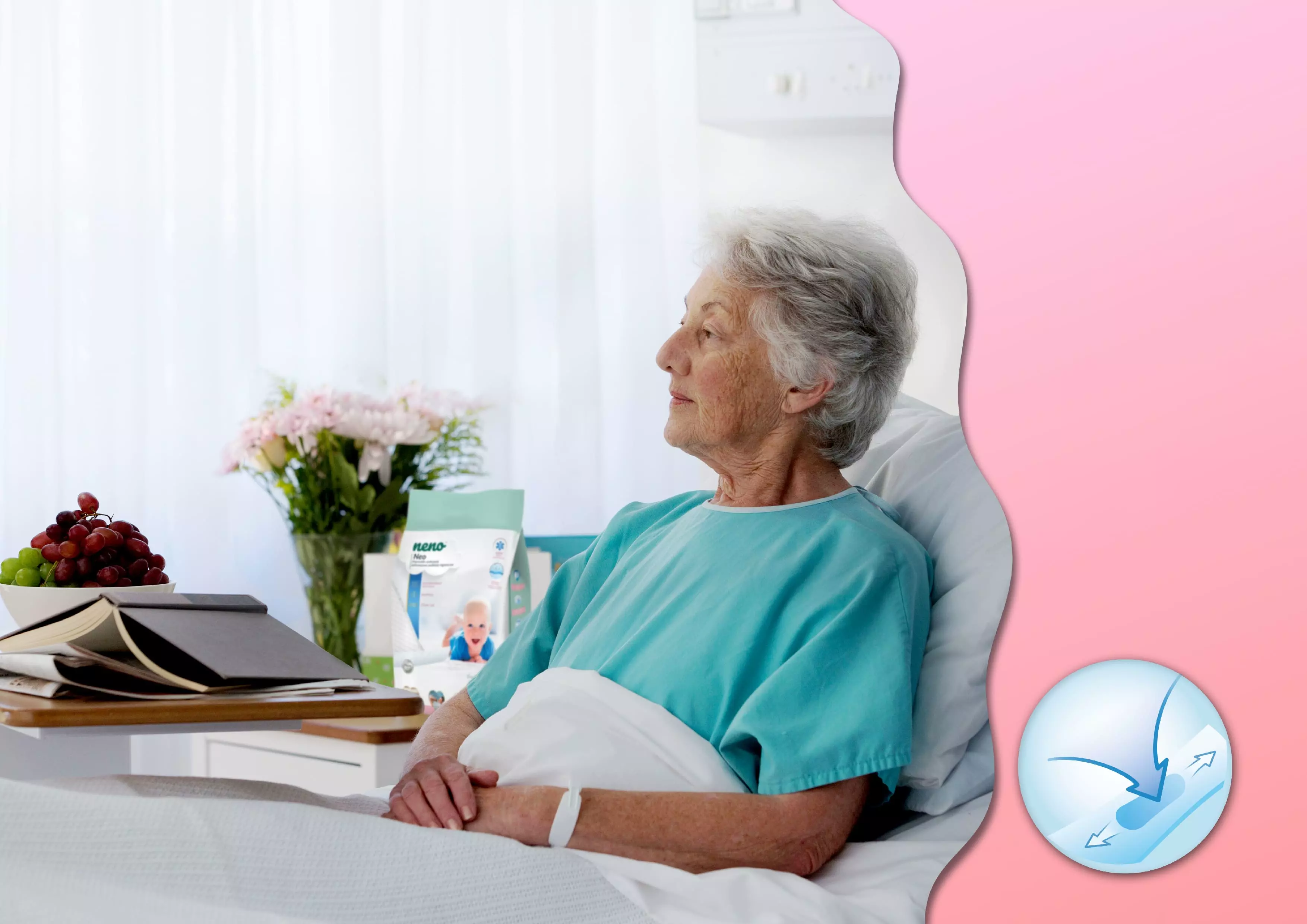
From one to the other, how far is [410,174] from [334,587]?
743mm

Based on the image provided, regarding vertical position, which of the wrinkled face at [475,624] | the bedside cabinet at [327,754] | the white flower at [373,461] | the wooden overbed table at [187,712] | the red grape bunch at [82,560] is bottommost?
the bedside cabinet at [327,754]

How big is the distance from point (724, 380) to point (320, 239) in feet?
3.91

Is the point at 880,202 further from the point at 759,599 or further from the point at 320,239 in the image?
the point at 320,239

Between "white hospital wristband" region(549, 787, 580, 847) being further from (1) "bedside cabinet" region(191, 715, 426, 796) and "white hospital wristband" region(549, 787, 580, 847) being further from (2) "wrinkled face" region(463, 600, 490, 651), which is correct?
(2) "wrinkled face" region(463, 600, 490, 651)

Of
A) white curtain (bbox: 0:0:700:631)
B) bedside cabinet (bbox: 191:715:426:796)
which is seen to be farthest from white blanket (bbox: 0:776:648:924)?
white curtain (bbox: 0:0:700:631)

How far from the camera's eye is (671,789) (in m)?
0.97

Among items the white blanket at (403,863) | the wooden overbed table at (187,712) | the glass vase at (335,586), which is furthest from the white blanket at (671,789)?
the glass vase at (335,586)

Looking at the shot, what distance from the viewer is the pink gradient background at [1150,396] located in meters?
0.65

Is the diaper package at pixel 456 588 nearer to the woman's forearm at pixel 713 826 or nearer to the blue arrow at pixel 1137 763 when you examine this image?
the woman's forearm at pixel 713 826

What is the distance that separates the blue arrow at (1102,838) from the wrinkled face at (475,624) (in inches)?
41.7

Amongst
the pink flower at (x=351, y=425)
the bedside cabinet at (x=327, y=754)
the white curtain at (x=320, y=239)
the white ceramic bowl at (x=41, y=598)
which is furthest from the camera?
the white curtain at (x=320, y=239)

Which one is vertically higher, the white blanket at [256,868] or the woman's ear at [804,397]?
the woman's ear at [804,397]

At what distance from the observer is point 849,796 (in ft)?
3.12

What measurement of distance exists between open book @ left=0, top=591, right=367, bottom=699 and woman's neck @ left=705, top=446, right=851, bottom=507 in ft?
1.43
